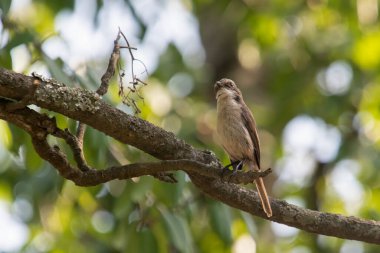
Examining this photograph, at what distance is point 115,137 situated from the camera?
12.6 feet

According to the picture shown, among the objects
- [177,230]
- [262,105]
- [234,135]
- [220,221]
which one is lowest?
[177,230]

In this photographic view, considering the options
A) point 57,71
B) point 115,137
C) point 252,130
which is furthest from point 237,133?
point 115,137

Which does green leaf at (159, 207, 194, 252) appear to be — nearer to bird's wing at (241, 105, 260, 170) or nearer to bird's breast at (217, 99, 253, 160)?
bird's breast at (217, 99, 253, 160)

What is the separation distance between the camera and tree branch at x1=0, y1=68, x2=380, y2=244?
3619 millimetres

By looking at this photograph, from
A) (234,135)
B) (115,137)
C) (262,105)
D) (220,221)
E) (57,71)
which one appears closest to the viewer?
(115,137)

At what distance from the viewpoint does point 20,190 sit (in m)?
7.88

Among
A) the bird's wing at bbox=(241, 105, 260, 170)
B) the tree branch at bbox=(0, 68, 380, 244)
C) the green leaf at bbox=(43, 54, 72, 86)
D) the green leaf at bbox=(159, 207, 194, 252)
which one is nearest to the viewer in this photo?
the tree branch at bbox=(0, 68, 380, 244)

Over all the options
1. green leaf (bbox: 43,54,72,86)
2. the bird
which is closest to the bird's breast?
the bird

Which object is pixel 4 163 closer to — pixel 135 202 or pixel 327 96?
pixel 135 202

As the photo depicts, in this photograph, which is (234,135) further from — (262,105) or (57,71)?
(262,105)

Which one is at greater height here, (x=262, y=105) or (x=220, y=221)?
(x=262, y=105)

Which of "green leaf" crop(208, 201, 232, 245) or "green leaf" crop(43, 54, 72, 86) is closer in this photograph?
"green leaf" crop(43, 54, 72, 86)

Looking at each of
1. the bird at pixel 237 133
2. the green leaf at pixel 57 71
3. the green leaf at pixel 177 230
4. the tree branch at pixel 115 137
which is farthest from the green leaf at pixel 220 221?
the green leaf at pixel 57 71

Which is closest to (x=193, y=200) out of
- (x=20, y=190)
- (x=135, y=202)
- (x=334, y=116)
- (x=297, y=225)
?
(x=135, y=202)
